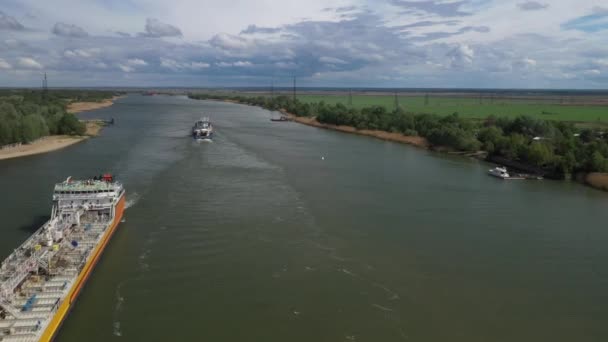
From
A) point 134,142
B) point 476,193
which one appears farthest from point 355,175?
point 134,142

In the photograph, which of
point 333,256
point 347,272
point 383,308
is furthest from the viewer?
point 333,256

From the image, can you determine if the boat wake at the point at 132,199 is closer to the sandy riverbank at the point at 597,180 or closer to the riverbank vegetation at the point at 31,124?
the riverbank vegetation at the point at 31,124

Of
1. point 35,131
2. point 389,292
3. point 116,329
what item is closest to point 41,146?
point 35,131

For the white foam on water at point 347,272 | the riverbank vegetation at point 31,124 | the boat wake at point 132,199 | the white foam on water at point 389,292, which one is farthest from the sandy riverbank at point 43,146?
the white foam on water at point 389,292

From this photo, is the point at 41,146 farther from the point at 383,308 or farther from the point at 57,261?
the point at 383,308

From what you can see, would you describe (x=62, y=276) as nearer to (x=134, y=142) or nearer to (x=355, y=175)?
(x=355, y=175)

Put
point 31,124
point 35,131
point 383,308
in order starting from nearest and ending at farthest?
point 383,308, point 31,124, point 35,131
